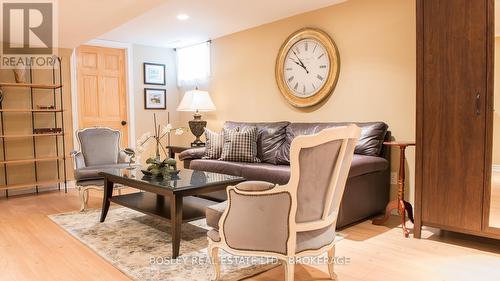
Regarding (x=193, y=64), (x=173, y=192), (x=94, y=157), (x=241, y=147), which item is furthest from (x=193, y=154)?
(x=193, y=64)

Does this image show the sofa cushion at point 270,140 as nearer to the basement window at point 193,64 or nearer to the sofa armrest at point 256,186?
the basement window at point 193,64

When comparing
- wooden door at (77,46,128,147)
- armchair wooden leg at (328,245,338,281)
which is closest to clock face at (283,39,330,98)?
armchair wooden leg at (328,245,338,281)

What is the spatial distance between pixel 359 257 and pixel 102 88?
Result: 4.77 metres

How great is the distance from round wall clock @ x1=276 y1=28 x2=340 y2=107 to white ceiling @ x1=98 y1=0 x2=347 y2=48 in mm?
351

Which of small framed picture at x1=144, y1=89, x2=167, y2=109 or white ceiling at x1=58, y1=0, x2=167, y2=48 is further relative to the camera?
small framed picture at x1=144, y1=89, x2=167, y2=109

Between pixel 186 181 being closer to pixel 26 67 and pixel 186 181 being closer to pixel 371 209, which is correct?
pixel 371 209

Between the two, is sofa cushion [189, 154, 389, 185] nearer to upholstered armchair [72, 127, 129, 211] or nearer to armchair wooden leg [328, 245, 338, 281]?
armchair wooden leg [328, 245, 338, 281]

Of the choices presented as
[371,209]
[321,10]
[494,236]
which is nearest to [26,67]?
[321,10]

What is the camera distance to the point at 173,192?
2.56 meters

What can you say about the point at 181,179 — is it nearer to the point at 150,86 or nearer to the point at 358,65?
the point at 358,65

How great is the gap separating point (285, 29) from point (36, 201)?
3.75m

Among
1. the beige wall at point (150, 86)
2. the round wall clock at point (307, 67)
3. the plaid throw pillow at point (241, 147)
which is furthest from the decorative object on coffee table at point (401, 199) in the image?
the beige wall at point (150, 86)

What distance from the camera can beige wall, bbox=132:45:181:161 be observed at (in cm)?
606

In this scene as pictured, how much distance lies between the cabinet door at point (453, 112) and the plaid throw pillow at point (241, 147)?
180cm
